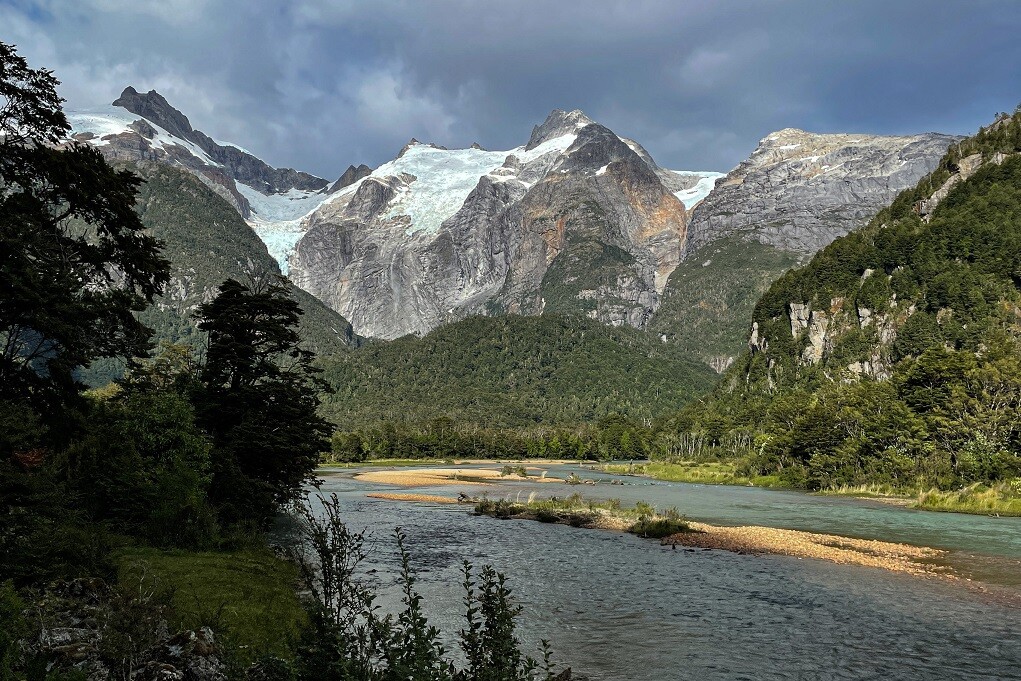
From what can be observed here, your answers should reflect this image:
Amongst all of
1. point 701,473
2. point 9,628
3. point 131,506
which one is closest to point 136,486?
point 131,506

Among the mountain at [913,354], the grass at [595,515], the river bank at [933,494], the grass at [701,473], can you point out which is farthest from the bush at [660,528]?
the grass at [701,473]

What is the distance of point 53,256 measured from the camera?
2147cm

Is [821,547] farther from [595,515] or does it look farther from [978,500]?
[978,500]

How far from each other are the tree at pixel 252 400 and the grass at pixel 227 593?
11.4 meters

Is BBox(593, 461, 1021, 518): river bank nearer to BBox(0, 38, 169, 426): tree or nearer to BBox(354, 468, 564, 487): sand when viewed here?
BBox(354, 468, 564, 487): sand

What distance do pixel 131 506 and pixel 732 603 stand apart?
77.3 ft

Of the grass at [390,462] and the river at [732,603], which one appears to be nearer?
the river at [732,603]

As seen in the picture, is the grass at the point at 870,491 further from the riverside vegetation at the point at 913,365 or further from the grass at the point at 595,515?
the grass at the point at 595,515

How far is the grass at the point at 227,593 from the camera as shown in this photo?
16.0m

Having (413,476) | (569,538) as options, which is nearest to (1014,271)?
(413,476)

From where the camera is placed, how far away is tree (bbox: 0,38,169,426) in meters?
19.6

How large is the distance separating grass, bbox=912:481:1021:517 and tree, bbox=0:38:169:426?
224 ft

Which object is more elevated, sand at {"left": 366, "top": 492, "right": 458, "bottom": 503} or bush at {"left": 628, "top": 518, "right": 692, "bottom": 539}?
bush at {"left": 628, "top": 518, "right": 692, "bottom": 539}

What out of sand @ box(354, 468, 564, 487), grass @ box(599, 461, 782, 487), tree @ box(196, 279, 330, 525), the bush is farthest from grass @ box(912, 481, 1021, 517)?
sand @ box(354, 468, 564, 487)
